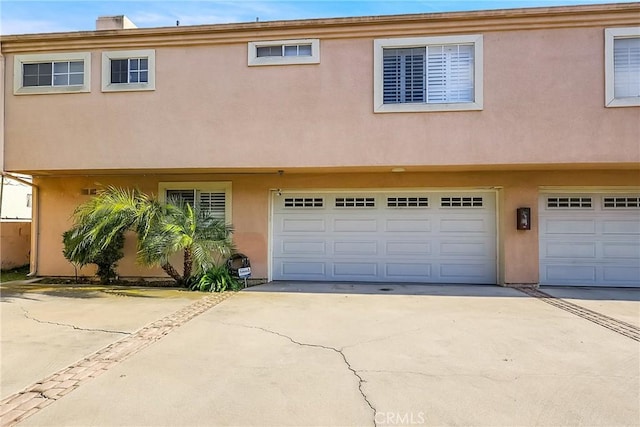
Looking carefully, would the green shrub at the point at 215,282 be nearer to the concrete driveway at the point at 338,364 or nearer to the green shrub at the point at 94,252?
the concrete driveway at the point at 338,364

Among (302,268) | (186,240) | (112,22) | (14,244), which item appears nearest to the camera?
(186,240)

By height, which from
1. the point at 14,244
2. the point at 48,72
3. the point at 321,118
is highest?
the point at 48,72

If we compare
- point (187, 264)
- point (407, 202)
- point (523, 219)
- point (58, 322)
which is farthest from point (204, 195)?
point (523, 219)

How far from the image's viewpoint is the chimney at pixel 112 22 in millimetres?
10141

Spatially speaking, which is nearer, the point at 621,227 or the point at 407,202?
the point at 621,227

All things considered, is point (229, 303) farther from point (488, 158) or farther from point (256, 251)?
point (488, 158)

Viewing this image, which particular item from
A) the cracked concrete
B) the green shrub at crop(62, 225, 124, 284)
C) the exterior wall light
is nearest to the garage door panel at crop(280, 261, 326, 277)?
the cracked concrete

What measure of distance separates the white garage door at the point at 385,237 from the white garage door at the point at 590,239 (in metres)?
1.31

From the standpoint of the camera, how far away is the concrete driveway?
3510 millimetres

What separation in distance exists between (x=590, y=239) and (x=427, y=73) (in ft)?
18.3

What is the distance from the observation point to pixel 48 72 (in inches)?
380

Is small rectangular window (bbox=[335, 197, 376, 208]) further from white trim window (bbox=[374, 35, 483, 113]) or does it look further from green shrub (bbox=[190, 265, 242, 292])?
green shrub (bbox=[190, 265, 242, 292])

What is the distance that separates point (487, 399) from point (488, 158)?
5.93 m

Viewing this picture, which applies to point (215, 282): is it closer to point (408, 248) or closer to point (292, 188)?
point (292, 188)
